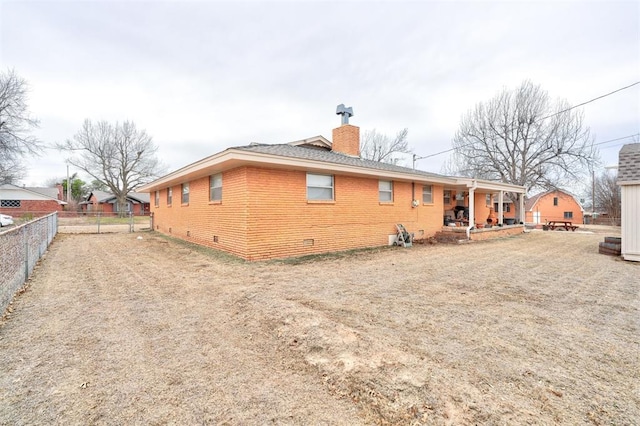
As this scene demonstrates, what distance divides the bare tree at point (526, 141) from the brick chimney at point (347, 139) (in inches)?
511

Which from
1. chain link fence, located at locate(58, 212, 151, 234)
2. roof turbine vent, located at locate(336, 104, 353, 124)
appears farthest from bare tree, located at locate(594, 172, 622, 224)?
chain link fence, located at locate(58, 212, 151, 234)

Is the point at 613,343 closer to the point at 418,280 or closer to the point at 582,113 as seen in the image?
the point at 418,280

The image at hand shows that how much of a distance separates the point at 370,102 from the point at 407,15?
10.3 meters

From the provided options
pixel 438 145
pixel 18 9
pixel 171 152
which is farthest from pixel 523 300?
pixel 171 152

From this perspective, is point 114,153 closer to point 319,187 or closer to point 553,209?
point 319,187

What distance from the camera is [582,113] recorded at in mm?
19469

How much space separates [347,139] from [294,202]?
24.8ft

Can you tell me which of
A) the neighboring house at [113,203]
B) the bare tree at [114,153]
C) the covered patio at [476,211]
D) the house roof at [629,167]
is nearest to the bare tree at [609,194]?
the covered patio at [476,211]

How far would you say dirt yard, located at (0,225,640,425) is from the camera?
80.3 inches

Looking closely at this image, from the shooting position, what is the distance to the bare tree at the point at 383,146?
34469 millimetres

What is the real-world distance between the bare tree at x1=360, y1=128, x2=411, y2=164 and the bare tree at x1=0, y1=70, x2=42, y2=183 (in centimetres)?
3079

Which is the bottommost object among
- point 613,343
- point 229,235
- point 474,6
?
point 613,343

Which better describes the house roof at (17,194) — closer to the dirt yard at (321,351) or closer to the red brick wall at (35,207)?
the red brick wall at (35,207)

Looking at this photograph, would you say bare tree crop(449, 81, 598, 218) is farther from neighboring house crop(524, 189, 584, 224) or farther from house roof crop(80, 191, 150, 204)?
house roof crop(80, 191, 150, 204)
